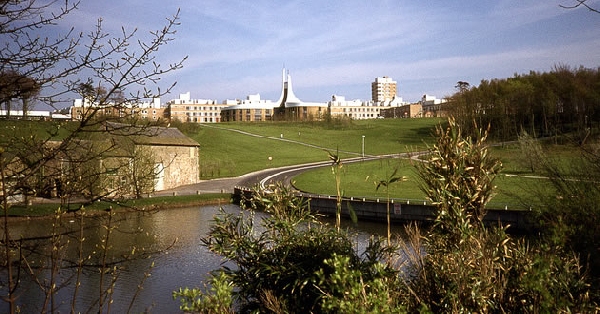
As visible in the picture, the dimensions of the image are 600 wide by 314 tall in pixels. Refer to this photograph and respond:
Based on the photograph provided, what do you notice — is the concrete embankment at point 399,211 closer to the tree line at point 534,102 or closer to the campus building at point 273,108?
the tree line at point 534,102

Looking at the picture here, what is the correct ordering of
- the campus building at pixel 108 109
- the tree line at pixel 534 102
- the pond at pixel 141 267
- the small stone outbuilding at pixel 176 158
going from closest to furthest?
the campus building at pixel 108 109
the pond at pixel 141 267
the small stone outbuilding at pixel 176 158
the tree line at pixel 534 102

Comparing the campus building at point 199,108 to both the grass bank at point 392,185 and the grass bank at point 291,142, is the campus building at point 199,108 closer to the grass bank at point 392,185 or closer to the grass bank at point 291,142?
the grass bank at point 291,142

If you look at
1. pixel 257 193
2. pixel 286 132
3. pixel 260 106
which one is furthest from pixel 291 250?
pixel 260 106

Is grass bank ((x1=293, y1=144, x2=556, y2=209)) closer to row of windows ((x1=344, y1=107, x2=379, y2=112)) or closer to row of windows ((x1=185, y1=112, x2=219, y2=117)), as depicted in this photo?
row of windows ((x1=185, y1=112, x2=219, y2=117))

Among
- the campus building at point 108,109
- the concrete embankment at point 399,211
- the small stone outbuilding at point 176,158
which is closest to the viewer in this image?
the campus building at point 108,109

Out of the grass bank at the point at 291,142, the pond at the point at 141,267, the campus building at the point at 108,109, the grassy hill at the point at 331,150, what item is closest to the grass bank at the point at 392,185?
the grassy hill at the point at 331,150

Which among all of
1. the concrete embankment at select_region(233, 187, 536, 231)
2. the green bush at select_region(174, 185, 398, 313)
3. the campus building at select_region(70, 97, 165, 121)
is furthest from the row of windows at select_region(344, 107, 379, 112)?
the campus building at select_region(70, 97, 165, 121)

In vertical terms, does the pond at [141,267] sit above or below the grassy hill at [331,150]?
below

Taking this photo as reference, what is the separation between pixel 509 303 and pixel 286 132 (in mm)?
83883

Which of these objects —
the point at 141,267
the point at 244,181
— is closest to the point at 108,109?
the point at 141,267

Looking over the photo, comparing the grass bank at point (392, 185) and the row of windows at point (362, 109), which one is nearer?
the grass bank at point (392, 185)

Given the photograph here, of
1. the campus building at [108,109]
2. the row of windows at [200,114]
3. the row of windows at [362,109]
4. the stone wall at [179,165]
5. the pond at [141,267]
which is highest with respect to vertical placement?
the row of windows at [362,109]

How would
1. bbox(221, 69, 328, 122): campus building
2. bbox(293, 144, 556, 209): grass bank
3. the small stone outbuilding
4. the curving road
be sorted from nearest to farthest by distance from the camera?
bbox(293, 144, 556, 209): grass bank → the curving road → the small stone outbuilding → bbox(221, 69, 328, 122): campus building

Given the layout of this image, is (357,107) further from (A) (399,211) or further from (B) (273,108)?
(A) (399,211)
